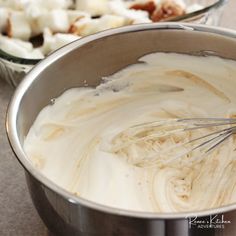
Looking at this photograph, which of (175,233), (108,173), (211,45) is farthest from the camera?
(211,45)

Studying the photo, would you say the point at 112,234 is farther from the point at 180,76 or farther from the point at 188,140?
the point at 180,76

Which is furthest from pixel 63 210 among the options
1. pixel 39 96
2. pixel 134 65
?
pixel 134 65

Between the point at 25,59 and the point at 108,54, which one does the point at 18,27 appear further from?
the point at 108,54

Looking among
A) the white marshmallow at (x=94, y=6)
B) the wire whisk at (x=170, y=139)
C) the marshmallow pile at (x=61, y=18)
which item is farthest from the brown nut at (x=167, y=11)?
the wire whisk at (x=170, y=139)

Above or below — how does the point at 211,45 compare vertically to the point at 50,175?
above

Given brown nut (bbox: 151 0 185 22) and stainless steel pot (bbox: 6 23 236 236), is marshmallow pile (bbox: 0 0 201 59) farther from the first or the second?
stainless steel pot (bbox: 6 23 236 236)

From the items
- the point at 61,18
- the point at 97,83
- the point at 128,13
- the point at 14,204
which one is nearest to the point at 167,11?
the point at 128,13
